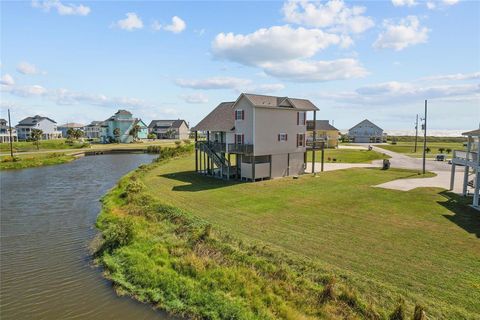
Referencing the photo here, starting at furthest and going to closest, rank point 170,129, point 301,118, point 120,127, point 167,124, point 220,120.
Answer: point 167,124 < point 170,129 < point 120,127 < point 220,120 < point 301,118

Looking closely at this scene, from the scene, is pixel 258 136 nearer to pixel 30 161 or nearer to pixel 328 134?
pixel 30 161

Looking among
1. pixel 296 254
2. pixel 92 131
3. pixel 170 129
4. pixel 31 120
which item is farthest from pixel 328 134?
pixel 92 131

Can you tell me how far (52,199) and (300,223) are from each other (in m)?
21.4

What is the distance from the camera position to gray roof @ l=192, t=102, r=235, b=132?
111ft

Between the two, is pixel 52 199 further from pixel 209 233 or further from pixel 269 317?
pixel 269 317

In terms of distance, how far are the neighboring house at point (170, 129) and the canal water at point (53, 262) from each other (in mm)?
92692

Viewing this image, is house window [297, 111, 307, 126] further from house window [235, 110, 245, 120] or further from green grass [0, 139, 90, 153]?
green grass [0, 139, 90, 153]

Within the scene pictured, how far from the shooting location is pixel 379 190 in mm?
26297

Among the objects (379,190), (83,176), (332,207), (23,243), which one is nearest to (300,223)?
(332,207)

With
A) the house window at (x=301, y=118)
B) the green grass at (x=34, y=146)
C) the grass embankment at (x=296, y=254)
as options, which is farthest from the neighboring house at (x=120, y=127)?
the grass embankment at (x=296, y=254)

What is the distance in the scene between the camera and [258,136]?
1217 inches

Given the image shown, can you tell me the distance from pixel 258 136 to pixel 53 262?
20421 mm

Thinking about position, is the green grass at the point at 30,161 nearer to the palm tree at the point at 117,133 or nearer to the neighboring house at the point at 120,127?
the palm tree at the point at 117,133

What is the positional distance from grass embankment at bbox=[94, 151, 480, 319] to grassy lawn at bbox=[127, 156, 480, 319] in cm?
6
